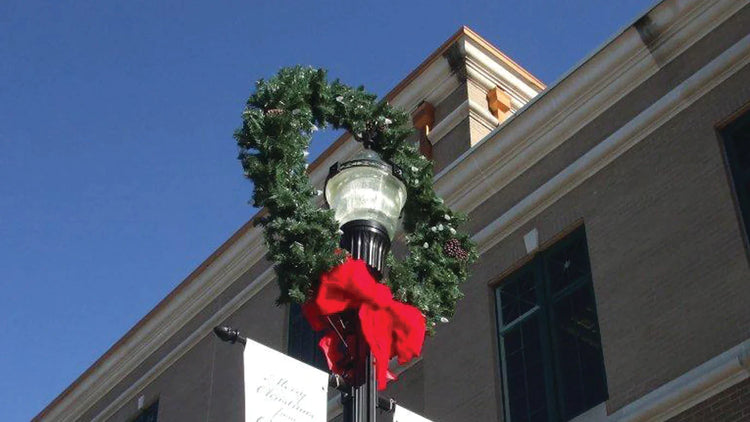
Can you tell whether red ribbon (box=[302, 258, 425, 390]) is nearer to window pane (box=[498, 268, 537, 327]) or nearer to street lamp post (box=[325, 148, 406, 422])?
street lamp post (box=[325, 148, 406, 422])

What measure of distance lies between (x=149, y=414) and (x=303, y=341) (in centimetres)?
453

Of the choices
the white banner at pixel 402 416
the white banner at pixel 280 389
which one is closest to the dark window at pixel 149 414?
the white banner at pixel 402 416

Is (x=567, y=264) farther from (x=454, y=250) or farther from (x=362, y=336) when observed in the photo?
(x=362, y=336)

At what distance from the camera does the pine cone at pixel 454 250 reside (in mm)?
9414

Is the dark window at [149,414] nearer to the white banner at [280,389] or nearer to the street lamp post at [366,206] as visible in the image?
the street lamp post at [366,206]

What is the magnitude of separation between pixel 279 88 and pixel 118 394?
46.0 feet

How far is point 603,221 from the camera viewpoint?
14.1m

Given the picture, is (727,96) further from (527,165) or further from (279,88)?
(279,88)

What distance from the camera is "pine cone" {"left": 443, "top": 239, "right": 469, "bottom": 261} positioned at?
9414 millimetres

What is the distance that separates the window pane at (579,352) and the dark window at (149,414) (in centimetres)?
935

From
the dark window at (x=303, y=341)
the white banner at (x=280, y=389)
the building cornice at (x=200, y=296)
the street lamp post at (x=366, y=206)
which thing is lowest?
the white banner at (x=280, y=389)

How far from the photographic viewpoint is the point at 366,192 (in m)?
8.43

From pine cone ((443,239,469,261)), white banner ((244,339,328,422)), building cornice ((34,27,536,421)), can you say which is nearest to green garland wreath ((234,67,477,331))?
pine cone ((443,239,469,261))

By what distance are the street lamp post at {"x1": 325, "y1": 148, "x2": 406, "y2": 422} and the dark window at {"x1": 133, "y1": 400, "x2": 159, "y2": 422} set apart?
13347mm
